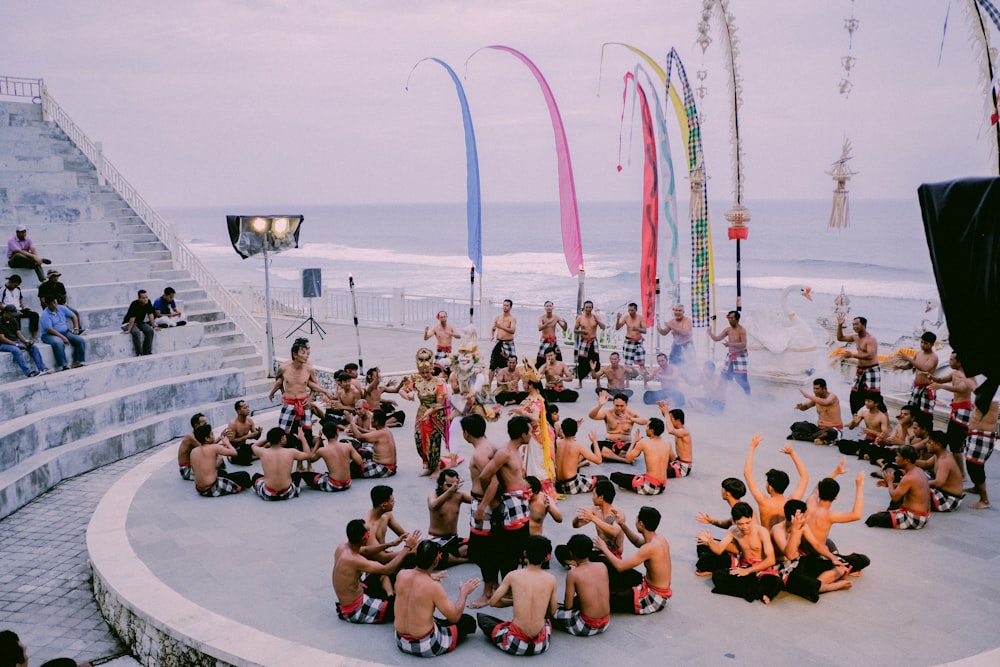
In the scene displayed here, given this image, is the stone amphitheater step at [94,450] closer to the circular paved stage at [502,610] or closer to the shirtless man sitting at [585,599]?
the circular paved stage at [502,610]

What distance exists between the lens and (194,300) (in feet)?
50.0

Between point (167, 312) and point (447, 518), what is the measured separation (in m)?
8.63

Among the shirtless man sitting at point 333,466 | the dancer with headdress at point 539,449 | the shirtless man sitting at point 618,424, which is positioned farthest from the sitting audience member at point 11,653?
the shirtless man sitting at point 618,424

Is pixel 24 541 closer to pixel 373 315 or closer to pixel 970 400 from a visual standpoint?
pixel 970 400

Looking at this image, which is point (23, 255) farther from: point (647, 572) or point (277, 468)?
point (647, 572)

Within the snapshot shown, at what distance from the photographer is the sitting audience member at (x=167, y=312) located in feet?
43.2

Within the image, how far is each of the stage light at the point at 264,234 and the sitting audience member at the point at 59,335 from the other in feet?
9.10

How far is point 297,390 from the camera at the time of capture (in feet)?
32.4

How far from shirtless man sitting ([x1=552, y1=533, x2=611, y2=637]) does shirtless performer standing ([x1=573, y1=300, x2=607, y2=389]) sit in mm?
7777

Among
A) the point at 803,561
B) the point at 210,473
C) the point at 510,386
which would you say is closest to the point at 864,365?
the point at 510,386

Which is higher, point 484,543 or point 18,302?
point 18,302

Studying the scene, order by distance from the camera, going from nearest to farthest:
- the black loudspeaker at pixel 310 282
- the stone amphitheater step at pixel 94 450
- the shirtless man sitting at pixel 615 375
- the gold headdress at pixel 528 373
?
the stone amphitheater step at pixel 94 450 → the gold headdress at pixel 528 373 → the shirtless man sitting at pixel 615 375 → the black loudspeaker at pixel 310 282

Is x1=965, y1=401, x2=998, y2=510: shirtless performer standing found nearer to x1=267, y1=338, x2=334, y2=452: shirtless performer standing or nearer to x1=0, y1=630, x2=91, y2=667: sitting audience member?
x1=267, y1=338, x2=334, y2=452: shirtless performer standing

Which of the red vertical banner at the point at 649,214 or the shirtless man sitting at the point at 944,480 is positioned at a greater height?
the red vertical banner at the point at 649,214
